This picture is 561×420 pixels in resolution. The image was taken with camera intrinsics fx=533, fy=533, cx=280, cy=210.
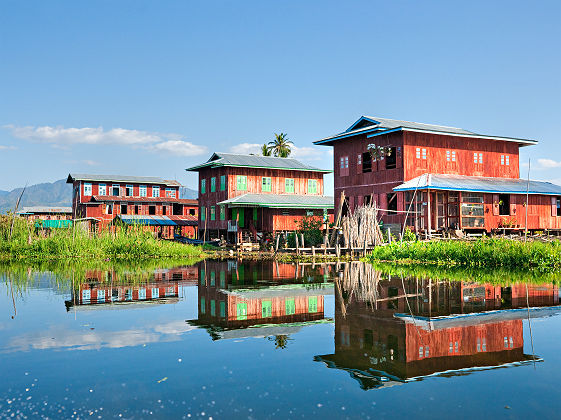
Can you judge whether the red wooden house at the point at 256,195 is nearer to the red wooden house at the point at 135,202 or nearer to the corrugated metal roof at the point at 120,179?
the red wooden house at the point at 135,202

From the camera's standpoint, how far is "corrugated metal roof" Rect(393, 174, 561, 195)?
1201 inches

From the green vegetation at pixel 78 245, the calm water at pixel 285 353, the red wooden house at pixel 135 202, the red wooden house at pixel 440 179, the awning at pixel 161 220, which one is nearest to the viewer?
the calm water at pixel 285 353

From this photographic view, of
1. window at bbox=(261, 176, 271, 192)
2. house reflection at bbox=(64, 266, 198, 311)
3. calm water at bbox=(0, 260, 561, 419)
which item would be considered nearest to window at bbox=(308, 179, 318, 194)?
window at bbox=(261, 176, 271, 192)

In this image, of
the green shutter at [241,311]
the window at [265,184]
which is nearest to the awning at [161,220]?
the window at [265,184]

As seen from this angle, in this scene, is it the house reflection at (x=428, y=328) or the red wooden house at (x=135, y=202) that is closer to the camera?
the house reflection at (x=428, y=328)

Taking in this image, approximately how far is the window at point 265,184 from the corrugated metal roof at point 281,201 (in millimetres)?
1302

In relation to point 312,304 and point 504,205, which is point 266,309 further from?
point 504,205

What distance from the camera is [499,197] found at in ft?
110

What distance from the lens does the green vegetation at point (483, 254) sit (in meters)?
20.9

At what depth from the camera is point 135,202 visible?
59312 mm

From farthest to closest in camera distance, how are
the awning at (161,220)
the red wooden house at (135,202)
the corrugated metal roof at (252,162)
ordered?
the red wooden house at (135,202) → the awning at (161,220) → the corrugated metal roof at (252,162)

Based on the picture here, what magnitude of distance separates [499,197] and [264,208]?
56.7 ft

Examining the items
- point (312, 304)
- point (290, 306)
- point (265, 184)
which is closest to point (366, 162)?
point (265, 184)

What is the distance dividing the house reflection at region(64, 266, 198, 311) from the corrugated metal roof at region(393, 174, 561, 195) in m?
15.1
